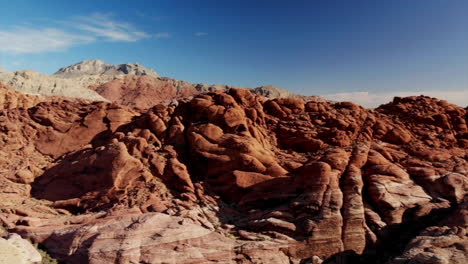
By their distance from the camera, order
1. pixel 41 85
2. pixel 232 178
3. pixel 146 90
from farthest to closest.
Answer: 1. pixel 146 90
2. pixel 41 85
3. pixel 232 178

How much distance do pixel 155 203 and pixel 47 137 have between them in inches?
803

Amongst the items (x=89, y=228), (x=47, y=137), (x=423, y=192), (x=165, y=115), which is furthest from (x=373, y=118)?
(x=47, y=137)

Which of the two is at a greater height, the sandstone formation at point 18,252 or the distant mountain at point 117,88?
the distant mountain at point 117,88

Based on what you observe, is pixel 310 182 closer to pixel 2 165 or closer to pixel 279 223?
pixel 279 223

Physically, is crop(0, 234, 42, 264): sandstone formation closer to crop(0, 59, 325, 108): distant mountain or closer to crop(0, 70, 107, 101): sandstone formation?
crop(0, 59, 325, 108): distant mountain

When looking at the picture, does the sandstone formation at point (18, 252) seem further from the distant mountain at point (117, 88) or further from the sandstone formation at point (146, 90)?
the sandstone formation at point (146, 90)

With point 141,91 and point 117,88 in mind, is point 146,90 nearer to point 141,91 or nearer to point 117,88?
point 141,91

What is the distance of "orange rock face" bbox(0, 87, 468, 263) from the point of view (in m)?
23.6

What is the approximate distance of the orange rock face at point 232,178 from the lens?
2362 centimetres

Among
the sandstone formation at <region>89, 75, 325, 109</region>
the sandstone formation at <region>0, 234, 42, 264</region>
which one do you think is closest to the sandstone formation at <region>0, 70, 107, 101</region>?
the sandstone formation at <region>89, 75, 325, 109</region>

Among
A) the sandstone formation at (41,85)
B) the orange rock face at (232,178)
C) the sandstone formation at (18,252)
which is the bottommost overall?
the sandstone formation at (18,252)

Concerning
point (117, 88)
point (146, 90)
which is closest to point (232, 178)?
point (146, 90)

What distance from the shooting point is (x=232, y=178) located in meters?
30.2


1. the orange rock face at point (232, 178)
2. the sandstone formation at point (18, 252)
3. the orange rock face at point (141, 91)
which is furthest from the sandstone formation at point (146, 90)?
the sandstone formation at point (18, 252)
